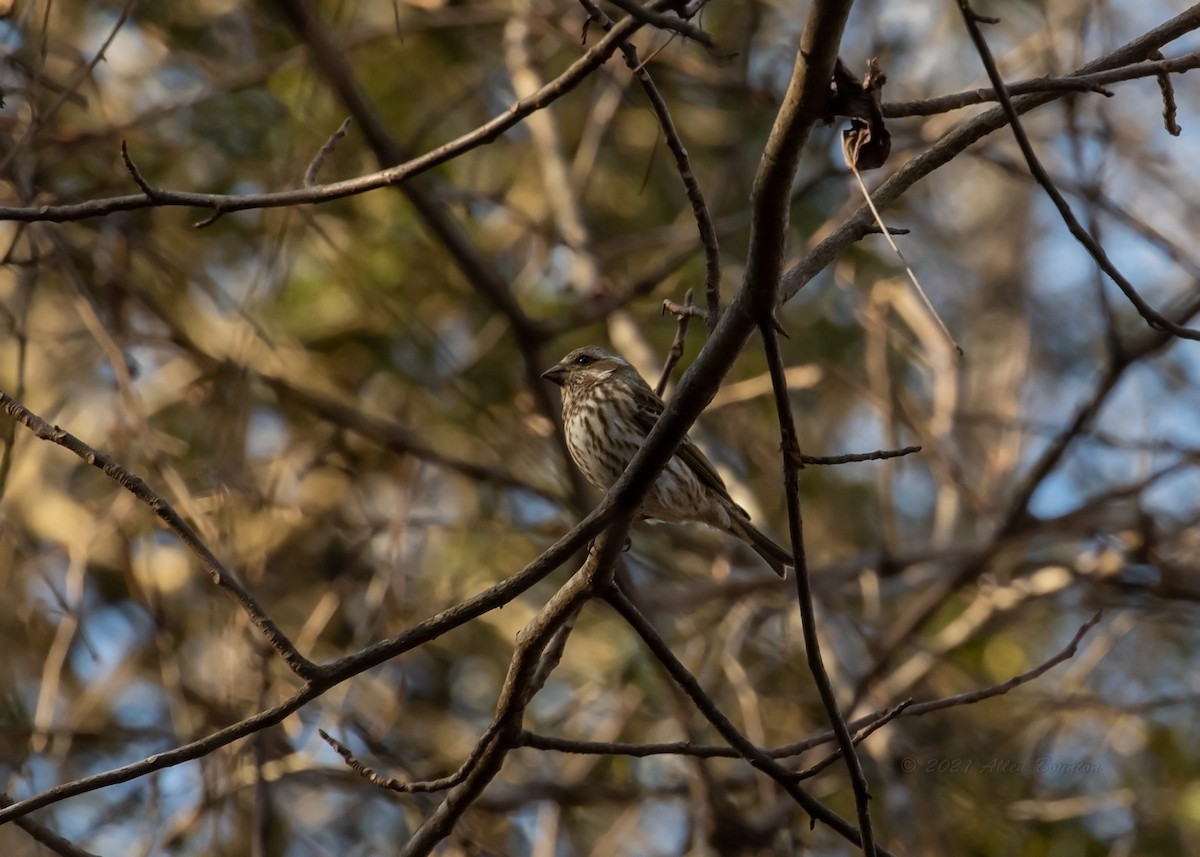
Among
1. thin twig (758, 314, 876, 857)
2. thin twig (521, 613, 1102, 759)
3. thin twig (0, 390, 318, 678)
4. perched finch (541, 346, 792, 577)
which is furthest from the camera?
perched finch (541, 346, 792, 577)

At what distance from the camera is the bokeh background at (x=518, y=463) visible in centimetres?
568

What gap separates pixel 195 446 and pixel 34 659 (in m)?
1.28

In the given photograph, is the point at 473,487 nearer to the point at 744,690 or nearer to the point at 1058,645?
the point at 744,690

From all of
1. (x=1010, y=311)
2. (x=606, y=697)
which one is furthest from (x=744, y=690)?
(x=1010, y=311)

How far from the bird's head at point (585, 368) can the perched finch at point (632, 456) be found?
28mm

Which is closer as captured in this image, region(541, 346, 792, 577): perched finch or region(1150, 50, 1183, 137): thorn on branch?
region(1150, 50, 1183, 137): thorn on branch

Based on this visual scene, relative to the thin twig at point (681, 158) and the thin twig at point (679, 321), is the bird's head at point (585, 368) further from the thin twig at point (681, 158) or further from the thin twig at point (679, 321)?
the thin twig at point (681, 158)

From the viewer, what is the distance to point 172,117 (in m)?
6.58

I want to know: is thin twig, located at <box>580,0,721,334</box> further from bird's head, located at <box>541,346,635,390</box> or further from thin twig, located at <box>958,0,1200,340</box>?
bird's head, located at <box>541,346,635,390</box>

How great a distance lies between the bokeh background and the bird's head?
15cm

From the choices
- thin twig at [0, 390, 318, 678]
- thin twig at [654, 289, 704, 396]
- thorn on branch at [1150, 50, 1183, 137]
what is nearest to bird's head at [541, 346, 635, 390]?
thin twig at [654, 289, 704, 396]

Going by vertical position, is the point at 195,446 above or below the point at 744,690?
above

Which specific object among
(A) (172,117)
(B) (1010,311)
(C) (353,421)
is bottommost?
(C) (353,421)

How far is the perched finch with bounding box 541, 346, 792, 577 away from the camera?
5086mm
